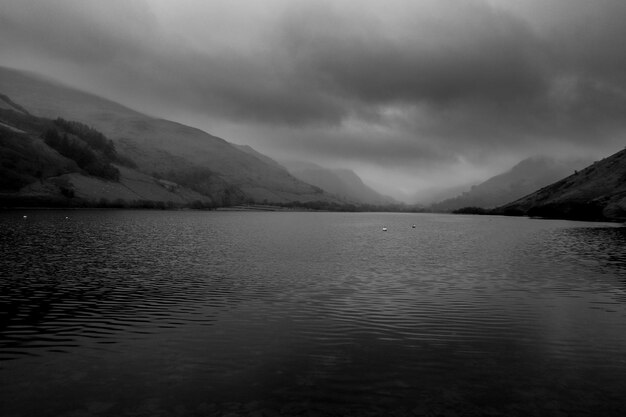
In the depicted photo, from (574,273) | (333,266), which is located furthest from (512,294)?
(333,266)

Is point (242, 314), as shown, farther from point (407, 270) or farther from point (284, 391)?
point (407, 270)

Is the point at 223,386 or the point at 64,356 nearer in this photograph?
the point at 223,386

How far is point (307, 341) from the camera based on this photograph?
23.5 meters

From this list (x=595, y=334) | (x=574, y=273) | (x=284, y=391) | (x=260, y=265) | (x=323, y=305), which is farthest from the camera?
(x=260, y=265)

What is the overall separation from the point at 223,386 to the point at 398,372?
7451 mm

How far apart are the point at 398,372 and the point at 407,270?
1270 inches

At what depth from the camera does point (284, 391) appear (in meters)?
17.0

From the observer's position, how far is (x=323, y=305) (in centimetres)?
3234

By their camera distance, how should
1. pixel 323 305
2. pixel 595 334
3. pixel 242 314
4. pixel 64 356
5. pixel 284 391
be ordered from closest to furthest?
pixel 284 391 → pixel 64 356 → pixel 595 334 → pixel 242 314 → pixel 323 305

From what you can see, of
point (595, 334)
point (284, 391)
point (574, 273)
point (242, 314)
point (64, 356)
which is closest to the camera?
point (284, 391)

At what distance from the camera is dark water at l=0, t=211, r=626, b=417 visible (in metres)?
16.1

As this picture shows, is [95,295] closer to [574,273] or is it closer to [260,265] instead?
[260,265]

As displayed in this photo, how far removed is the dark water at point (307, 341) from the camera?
16.1 meters

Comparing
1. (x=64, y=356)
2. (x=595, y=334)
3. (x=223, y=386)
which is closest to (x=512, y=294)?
(x=595, y=334)
